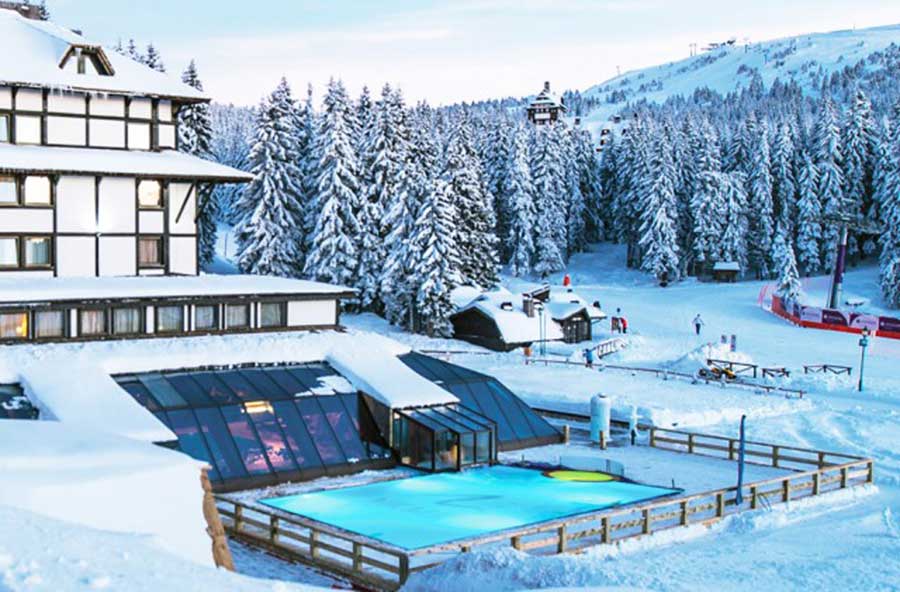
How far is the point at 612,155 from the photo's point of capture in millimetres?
117500

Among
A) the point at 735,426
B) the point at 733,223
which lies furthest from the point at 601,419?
the point at 733,223

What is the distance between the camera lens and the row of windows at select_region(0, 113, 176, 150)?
35.6 meters

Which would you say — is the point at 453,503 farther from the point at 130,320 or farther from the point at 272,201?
the point at 272,201

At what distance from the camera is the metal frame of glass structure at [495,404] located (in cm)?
→ 3319

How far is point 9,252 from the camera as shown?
34.9m

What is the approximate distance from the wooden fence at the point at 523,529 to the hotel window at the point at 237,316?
1028 centimetres

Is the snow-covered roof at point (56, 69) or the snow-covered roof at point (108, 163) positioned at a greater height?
the snow-covered roof at point (56, 69)

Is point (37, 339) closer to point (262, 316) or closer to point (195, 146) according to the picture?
point (262, 316)

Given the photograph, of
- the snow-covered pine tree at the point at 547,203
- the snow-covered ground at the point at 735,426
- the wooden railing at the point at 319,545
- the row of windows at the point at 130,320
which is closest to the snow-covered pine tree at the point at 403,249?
the snow-covered ground at the point at 735,426

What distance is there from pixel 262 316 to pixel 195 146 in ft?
113

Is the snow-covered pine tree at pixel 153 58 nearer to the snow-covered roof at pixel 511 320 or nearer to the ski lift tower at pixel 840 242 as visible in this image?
the snow-covered roof at pixel 511 320

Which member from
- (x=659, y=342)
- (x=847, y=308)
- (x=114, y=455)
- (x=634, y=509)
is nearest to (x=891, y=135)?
(x=847, y=308)

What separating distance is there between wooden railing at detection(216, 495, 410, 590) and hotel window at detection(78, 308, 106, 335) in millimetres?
9534

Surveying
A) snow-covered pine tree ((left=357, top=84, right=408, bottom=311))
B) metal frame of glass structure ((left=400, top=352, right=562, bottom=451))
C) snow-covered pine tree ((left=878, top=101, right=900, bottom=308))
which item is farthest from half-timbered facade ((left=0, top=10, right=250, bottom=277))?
snow-covered pine tree ((left=878, top=101, right=900, bottom=308))
